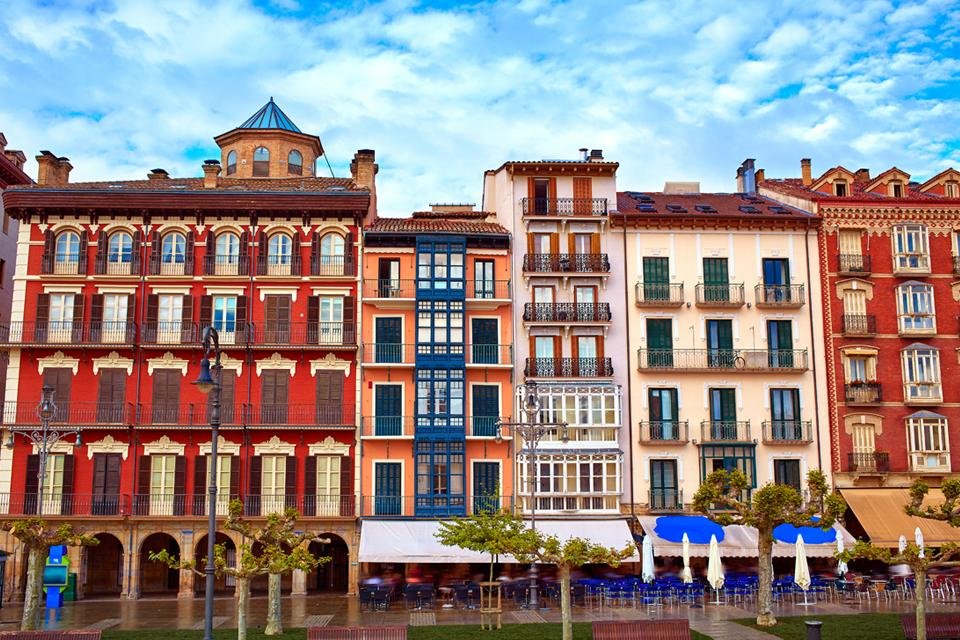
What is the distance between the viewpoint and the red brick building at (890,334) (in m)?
39.2

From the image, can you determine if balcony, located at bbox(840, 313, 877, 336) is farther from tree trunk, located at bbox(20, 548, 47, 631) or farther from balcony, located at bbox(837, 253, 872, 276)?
tree trunk, located at bbox(20, 548, 47, 631)

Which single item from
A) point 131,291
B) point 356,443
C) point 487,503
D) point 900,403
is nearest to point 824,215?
point 900,403

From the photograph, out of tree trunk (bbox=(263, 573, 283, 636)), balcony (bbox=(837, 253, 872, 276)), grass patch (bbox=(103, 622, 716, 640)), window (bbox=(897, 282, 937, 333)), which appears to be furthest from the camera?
balcony (bbox=(837, 253, 872, 276))

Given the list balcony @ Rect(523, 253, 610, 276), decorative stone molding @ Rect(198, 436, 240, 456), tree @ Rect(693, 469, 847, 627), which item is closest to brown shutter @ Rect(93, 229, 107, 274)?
decorative stone molding @ Rect(198, 436, 240, 456)

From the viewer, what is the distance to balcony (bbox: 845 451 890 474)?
38.9 meters

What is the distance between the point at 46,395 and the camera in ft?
93.8

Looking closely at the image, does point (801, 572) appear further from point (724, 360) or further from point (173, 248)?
point (173, 248)

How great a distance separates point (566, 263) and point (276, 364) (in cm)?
1265

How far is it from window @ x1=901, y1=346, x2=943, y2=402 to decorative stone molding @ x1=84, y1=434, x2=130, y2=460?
1251 inches

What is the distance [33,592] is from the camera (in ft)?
85.4

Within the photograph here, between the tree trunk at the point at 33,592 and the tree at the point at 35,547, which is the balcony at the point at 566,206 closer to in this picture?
the tree at the point at 35,547

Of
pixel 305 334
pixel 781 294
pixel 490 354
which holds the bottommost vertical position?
pixel 490 354

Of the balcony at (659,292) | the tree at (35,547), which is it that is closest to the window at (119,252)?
the tree at (35,547)

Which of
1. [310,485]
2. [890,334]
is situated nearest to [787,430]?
[890,334]
